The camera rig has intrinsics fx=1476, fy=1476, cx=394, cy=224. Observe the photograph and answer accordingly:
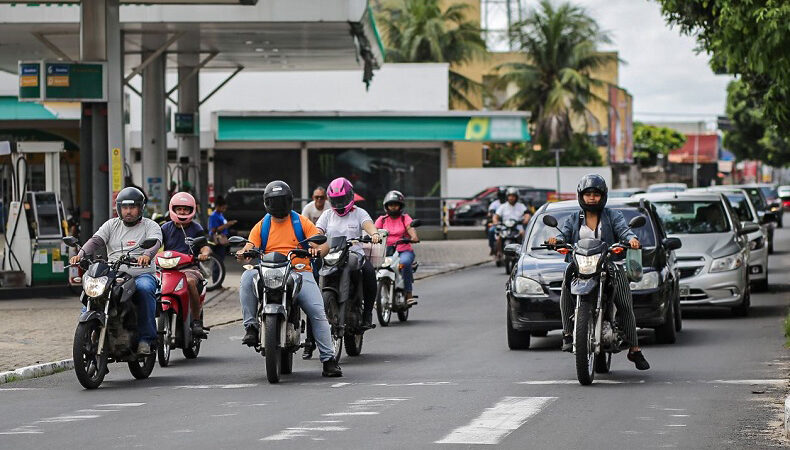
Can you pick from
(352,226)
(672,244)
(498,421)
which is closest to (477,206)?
(672,244)

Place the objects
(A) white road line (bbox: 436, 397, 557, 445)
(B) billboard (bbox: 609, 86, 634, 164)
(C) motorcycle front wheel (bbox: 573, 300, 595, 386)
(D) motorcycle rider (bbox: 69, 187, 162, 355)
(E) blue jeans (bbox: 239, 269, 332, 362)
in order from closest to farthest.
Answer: (A) white road line (bbox: 436, 397, 557, 445) → (C) motorcycle front wheel (bbox: 573, 300, 595, 386) → (E) blue jeans (bbox: 239, 269, 332, 362) → (D) motorcycle rider (bbox: 69, 187, 162, 355) → (B) billboard (bbox: 609, 86, 634, 164)

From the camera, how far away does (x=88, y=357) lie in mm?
12359

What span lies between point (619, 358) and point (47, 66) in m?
11.3

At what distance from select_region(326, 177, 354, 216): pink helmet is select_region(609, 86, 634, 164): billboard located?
58.8 m

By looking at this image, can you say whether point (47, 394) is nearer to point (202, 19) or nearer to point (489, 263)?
point (202, 19)

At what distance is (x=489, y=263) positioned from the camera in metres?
34.0

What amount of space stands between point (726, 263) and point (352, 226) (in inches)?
225

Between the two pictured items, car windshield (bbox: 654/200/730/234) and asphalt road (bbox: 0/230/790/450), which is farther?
car windshield (bbox: 654/200/730/234)

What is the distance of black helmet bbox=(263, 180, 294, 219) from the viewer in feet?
42.4

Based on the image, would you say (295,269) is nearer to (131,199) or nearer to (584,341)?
(131,199)

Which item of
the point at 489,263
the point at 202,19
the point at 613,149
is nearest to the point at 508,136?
the point at 489,263

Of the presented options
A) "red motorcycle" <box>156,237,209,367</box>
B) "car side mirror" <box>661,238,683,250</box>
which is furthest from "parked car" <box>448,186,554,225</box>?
"red motorcycle" <box>156,237,209,367</box>

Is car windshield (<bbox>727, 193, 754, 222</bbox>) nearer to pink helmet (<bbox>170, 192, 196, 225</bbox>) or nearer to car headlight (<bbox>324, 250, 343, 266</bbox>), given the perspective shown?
car headlight (<bbox>324, 250, 343, 266</bbox>)

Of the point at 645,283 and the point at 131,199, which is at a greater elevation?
the point at 131,199
